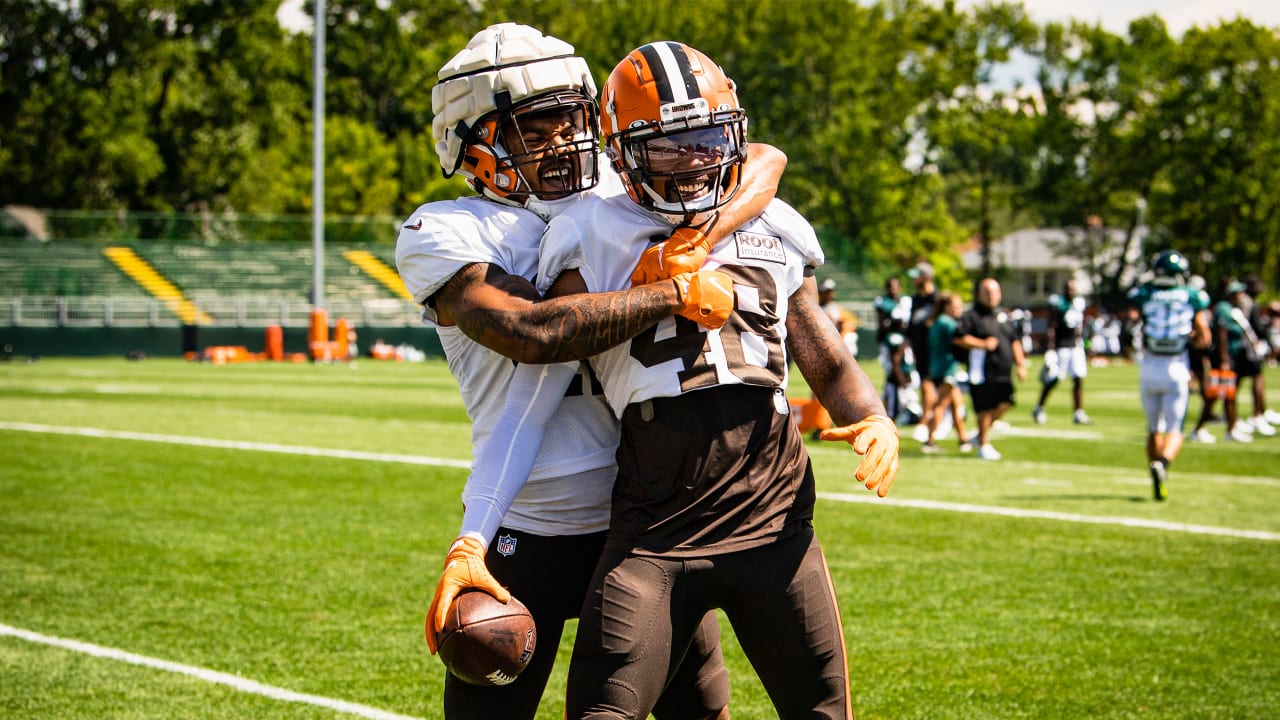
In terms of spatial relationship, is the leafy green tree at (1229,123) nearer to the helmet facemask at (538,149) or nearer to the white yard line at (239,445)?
the white yard line at (239,445)

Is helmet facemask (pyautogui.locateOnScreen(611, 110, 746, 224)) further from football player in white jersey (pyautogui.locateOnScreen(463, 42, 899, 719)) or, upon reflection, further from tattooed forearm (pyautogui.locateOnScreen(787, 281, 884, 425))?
tattooed forearm (pyautogui.locateOnScreen(787, 281, 884, 425))

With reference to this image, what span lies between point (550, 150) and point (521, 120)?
0.10m

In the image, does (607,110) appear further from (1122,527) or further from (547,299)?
(1122,527)

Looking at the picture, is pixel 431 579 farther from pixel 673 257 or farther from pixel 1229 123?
pixel 1229 123

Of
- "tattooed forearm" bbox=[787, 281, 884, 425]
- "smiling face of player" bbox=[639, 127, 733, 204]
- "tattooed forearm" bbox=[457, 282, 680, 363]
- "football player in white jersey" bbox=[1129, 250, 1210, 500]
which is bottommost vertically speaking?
"football player in white jersey" bbox=[1129, 250, 1210, 500]

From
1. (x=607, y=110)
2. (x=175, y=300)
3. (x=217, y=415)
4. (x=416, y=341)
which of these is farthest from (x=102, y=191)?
(x=607, y=110)

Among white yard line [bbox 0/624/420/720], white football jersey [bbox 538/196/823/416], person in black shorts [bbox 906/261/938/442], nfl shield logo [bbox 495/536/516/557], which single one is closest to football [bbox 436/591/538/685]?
nfl shield logo [bbox 495/536/516/557]

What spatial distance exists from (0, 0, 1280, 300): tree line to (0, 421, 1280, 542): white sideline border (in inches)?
1262

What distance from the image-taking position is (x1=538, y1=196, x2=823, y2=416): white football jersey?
2.85 meters

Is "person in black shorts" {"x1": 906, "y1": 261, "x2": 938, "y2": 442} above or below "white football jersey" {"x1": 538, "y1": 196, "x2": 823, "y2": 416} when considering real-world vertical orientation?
below

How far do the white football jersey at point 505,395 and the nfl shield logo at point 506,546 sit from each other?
Answer: 4cm

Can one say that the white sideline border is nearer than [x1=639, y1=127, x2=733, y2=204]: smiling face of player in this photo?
No

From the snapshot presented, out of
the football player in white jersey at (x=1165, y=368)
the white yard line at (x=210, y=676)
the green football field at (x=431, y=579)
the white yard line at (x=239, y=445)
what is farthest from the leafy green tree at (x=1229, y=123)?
the white yard line at (x=210, y=676)

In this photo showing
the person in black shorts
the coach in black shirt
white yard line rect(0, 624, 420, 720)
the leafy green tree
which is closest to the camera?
white yard line rect(0, 624, 420, 720)
